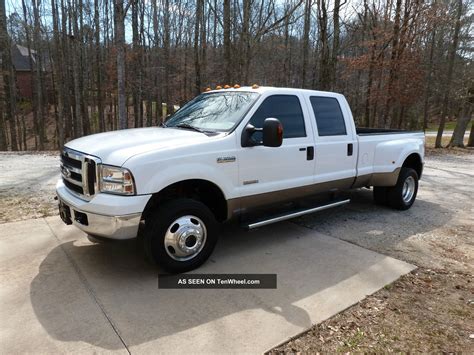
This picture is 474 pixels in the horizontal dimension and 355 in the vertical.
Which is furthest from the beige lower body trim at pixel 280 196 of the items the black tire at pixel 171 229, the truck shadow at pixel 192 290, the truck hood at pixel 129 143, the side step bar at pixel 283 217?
the truck hood at pixel 129 143

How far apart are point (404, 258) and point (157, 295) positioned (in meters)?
2.91

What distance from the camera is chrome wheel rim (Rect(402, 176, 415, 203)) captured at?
6428mm

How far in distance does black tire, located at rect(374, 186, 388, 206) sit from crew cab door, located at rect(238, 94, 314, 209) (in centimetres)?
217

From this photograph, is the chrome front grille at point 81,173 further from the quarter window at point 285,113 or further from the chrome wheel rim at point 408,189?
the chrome wheel rim at point 408,189

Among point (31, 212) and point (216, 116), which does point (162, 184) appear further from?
point (31, 212)

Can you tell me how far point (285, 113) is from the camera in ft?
15.1

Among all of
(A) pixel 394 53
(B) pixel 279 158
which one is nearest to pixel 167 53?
(A) pixel 394 53

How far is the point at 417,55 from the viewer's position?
612 inches

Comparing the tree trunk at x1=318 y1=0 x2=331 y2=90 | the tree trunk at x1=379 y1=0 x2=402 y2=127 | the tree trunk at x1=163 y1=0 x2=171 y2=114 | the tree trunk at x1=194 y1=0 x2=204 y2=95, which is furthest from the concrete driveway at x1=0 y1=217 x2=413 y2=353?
the tree trunk at x1=163 y1=0 x2=171 y2=114

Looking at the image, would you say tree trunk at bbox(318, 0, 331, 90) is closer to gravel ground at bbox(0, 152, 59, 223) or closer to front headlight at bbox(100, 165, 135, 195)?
gravel ground at bbox(0, 152, 59, 223)

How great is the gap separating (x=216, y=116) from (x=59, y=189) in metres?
1.97

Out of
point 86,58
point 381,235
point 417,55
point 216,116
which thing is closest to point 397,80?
point 417,55

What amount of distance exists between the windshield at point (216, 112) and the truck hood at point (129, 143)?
11.1 inches

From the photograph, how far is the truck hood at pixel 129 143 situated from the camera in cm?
336
